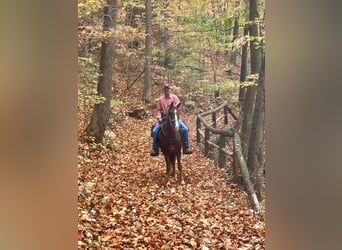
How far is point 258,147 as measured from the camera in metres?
6.14

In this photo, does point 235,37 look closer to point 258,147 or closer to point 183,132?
point 258,147

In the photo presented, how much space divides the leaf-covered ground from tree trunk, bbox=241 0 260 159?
0.71 m

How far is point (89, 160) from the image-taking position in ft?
20.0

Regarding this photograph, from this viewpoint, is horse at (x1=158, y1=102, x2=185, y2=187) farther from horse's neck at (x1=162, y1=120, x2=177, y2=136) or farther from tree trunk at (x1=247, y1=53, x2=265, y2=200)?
tree trunk at (x1=247, y1=53, x2=265, y2=200)

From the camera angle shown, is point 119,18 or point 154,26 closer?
point 119,18

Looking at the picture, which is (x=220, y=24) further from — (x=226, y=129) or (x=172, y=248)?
(x=172, y=248)

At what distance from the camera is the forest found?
16.2 feet

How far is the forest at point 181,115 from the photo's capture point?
16.2 ft

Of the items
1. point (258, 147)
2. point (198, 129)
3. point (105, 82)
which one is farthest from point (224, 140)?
point (105, 82)

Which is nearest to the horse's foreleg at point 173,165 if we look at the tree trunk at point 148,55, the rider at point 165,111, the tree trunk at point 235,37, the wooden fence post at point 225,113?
the rider at point 165,111

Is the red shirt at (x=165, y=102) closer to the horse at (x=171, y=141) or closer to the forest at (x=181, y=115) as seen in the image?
the horse at (x=171, y=141)
